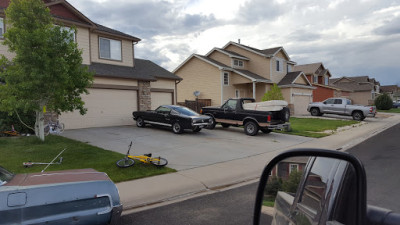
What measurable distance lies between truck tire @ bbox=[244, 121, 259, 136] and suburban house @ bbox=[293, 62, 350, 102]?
2891cm

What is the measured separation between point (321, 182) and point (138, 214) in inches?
170

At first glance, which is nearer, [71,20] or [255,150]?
[255,150]

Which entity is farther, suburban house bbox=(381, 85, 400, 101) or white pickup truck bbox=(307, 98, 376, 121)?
suburban house bbox=(381, 85, 400, 101)

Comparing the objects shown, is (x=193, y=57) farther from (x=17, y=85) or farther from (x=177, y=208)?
(x=177, y=208)

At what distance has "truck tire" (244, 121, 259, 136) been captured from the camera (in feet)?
48.9

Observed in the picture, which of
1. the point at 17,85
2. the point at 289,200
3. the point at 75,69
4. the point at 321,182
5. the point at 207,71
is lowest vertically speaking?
the point at 289,200

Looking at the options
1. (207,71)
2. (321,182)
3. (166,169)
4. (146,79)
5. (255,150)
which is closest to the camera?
(321,182)

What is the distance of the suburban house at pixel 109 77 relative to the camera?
16438mm

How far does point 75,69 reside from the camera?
1031 cm

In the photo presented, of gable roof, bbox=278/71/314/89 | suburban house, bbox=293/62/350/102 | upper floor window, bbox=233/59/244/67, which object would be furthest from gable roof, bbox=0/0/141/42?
suburban house, bbox=293/62/350/102

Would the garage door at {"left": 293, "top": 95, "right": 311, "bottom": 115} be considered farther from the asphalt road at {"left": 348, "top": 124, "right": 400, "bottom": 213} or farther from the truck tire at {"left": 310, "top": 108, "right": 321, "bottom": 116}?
the asphalt road at {"left": 348, "top": 124, "right": 400, "bottom": 213}

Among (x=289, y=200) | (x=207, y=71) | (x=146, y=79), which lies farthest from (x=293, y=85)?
(x=289, y=200)

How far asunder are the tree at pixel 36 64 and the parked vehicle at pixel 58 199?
676cm

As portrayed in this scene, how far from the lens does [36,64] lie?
31.0ft
